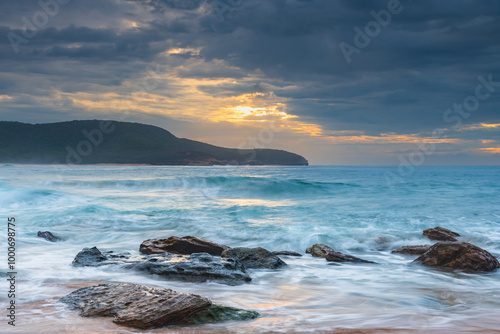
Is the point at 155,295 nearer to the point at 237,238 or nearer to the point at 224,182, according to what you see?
the point at 237,238

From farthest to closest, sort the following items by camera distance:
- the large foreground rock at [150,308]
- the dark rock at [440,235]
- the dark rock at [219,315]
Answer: the dark rock at [440,235] < the dark rock at [219,315] < the large foreground rock at [150,308]

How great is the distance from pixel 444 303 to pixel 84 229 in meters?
13.0

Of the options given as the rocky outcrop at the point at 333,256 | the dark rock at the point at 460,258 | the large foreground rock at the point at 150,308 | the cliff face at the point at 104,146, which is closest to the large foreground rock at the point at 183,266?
the large foreground rock at the point at 150,308

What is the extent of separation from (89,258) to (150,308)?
447 cm

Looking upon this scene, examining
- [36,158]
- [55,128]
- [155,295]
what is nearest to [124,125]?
[55,128]

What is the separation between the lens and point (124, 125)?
14975cm

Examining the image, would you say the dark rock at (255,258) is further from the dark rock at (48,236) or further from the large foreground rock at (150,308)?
the dark rock at (48,236)

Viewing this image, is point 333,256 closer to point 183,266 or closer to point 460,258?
point 460,258

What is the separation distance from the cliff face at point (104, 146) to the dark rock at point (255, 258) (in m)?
115

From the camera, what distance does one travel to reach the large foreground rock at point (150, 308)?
456 centimetres

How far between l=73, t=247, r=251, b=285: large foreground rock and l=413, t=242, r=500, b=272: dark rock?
15.6 ft

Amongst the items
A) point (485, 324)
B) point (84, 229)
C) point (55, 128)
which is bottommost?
point (84, 229)

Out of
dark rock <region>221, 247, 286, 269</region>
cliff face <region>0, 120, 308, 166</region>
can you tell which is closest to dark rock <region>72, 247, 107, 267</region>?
dark rock <region>221, 247, 286, 269</region>

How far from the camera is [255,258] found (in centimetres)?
880
